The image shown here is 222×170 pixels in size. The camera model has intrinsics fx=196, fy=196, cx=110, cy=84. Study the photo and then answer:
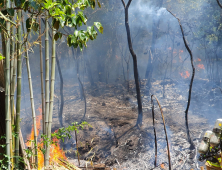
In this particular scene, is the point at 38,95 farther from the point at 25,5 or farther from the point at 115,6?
the point at 25,5

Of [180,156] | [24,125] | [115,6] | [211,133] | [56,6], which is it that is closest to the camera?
[56,6]

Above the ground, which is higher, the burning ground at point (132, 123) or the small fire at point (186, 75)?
the small fire at point (186, 75)

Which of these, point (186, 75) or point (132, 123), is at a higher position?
point (186, 75)

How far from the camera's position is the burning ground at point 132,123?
7.71 metres

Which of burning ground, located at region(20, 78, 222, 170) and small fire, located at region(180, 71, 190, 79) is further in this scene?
small fire, located at region(180, 71, 190, 79)

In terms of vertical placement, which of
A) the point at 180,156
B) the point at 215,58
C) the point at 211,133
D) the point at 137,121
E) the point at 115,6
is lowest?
the point at 180,156

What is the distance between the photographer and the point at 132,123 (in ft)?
34.8

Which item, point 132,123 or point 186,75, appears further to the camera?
point 186,75

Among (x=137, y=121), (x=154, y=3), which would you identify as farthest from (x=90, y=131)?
(x=154, y=3)

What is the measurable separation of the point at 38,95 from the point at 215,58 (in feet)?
53.8

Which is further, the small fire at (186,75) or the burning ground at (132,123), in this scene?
the small fire at (186,75)

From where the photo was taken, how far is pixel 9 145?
1.99 meters

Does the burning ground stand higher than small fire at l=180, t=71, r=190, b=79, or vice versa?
Result: small fire at l=180, t=71, r=190, b=79

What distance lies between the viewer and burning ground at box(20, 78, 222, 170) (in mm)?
7711
